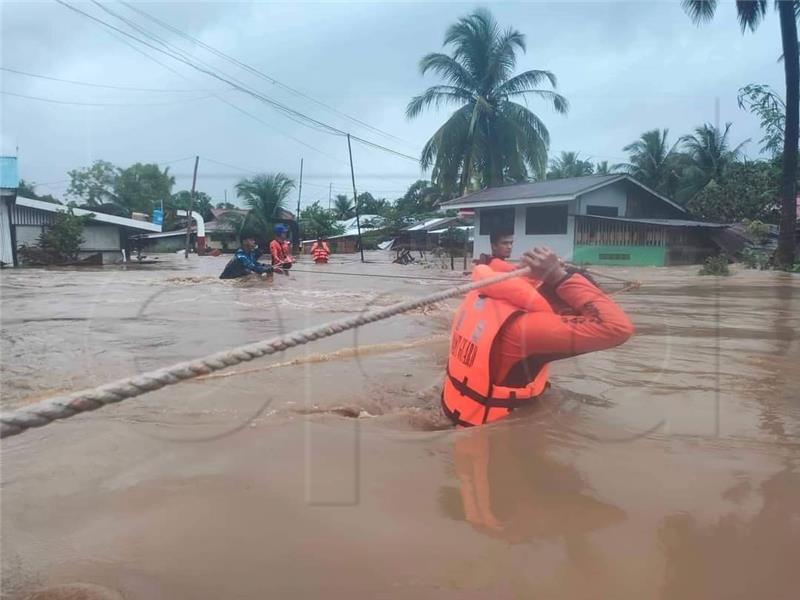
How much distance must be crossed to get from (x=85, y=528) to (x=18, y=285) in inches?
527

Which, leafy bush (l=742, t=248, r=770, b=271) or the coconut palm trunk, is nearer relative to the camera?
the coconut palm trunk

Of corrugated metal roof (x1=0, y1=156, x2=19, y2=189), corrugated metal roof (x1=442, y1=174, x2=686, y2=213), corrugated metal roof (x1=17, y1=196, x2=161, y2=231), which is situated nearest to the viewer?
corrugated metal roof (x1=442, y1=174, x2=686, y2=213)

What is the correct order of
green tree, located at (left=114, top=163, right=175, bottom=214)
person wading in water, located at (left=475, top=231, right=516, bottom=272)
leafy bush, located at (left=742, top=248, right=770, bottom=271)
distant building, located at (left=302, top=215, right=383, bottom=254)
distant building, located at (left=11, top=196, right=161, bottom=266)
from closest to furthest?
person wading in water, located at (left=475, top=231, right=516, bottom=272)
leafy bush, located at (left=742, top=248, right=770, bottom=271)
distant building, located at (left=11, top=196, right=161, bottom=266)
distant building, located at (left=302, top=215, right=383, bottom=254)
green tree, located at (left=114, top=163, right=175, bottom=214)

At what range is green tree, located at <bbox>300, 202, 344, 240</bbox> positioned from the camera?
1769 inches

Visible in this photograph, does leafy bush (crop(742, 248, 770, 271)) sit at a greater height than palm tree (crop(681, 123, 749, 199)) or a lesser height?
lesser

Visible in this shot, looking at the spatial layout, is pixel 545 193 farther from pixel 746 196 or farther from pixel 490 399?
pixel 490 399

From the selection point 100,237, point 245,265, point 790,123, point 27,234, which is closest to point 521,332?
point 245,265

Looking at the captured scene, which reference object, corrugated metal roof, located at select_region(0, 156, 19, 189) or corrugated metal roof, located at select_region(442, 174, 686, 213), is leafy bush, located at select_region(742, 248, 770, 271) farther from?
corrugated metal roof, located at select_region(0, 156, 19, 189)

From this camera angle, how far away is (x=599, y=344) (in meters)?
2.58

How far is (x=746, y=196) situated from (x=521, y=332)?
22.9 meters

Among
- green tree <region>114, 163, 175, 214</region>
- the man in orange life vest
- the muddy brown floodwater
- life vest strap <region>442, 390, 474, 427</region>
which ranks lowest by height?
the muddy brown floodwater

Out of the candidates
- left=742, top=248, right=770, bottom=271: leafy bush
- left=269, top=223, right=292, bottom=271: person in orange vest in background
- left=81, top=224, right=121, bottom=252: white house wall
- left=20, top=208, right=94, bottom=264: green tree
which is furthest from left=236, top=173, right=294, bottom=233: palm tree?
left=742, top=248, right=770, bottom=271: leafy bush

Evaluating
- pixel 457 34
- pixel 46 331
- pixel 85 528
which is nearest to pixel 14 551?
pixel 85 528

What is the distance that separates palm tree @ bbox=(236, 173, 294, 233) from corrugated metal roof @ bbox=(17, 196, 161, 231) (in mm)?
9713
